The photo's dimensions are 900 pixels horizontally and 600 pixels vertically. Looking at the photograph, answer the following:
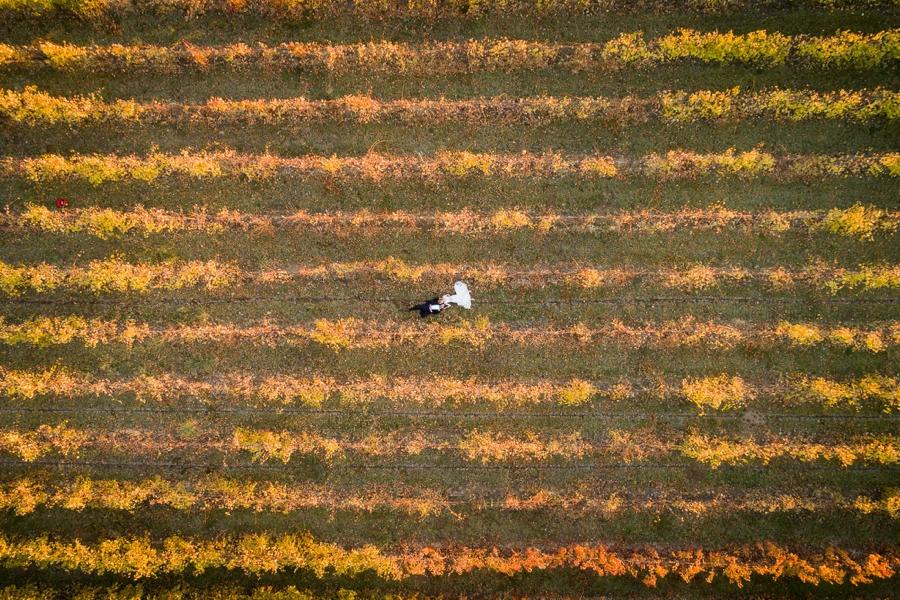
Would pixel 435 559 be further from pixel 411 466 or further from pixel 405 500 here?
pixel 411 466

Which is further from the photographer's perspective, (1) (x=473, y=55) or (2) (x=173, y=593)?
(1) (x=473, y=55)

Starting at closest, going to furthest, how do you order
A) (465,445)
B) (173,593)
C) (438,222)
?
(173,593), (465,445), (438,222)

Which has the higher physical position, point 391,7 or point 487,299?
point 391,7

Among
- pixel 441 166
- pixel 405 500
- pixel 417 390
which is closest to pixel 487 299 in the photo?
pixel 417 390

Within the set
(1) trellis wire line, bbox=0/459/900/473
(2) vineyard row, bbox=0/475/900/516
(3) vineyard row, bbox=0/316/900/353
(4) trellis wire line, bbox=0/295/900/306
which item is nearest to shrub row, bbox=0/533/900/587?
(2) vineyard row, bbox=0/475/900/516

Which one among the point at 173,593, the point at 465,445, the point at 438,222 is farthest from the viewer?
the point at 438,222

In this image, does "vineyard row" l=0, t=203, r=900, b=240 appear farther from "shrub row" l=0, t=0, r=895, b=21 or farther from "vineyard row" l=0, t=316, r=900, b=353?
"shrub row" l=0, t=0, r=895, b=21

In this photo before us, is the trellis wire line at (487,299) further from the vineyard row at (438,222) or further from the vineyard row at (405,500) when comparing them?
the vineyard row at (405,500)

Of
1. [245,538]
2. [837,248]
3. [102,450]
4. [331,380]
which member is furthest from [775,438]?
[102,450]
